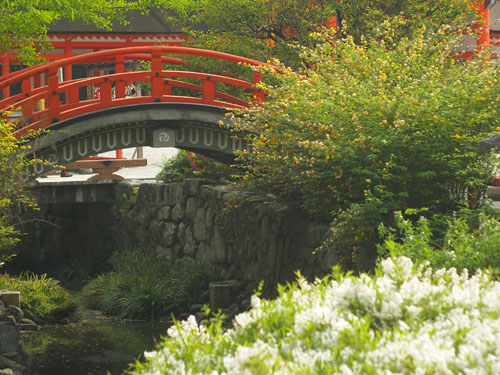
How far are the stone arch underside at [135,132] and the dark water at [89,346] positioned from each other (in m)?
2.76

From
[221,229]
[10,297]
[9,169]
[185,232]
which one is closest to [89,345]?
[10,297]

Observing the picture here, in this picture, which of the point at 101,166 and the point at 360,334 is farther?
the point at 101,166

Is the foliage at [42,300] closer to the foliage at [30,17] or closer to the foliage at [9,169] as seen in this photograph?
the foliage at [9,169]

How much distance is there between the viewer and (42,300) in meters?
16.0

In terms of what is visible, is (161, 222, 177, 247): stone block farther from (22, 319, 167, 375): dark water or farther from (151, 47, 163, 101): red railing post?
(151, 47, 163, 101): red railing post

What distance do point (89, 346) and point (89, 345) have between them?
0.23 feet

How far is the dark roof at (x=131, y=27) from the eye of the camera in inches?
1036

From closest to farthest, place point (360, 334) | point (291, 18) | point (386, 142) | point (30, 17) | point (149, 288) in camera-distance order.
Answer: point (360, 334) → point (386, 142) → point (149, 288) → point (30, 17) → point (291, 18)

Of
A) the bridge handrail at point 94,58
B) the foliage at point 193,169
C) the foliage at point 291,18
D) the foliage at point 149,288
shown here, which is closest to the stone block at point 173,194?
the foliage at point 193,169

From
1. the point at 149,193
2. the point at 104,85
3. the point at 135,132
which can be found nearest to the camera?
the point at 104,85

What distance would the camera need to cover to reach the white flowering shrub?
4.54 m

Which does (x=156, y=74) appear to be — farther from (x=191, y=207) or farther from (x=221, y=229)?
(x=191, y=207)

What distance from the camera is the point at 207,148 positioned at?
54.3 feet

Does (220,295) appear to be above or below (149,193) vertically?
below
